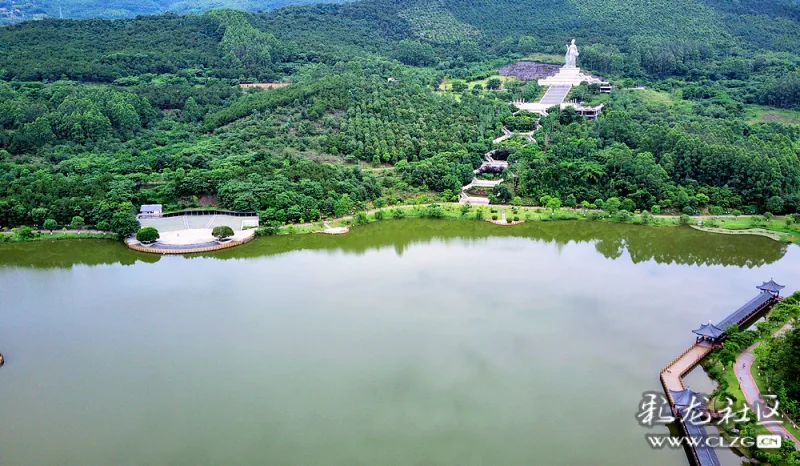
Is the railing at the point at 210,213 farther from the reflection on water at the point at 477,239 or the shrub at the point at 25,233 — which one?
the shrub at the point at 25,233

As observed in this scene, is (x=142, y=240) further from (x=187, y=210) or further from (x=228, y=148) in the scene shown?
(x=228, y=148)

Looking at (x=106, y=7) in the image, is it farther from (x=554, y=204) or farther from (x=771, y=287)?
(x=771, y=287)

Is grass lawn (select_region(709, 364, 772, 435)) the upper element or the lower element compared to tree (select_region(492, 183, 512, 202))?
lower

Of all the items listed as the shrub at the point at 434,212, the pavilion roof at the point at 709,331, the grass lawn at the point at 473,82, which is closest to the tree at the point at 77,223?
the shrub at the point at 434,212

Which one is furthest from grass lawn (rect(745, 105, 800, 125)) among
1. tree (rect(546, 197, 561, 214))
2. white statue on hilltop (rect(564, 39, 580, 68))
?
tree (rect(546, 197, 561, 214))

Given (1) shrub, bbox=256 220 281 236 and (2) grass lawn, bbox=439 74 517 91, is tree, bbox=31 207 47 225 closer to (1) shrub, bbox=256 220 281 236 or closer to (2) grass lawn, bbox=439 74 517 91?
(1) shrub, bbox=256 220 281 236

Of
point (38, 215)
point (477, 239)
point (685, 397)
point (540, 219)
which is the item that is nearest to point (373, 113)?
point (540, 219)
